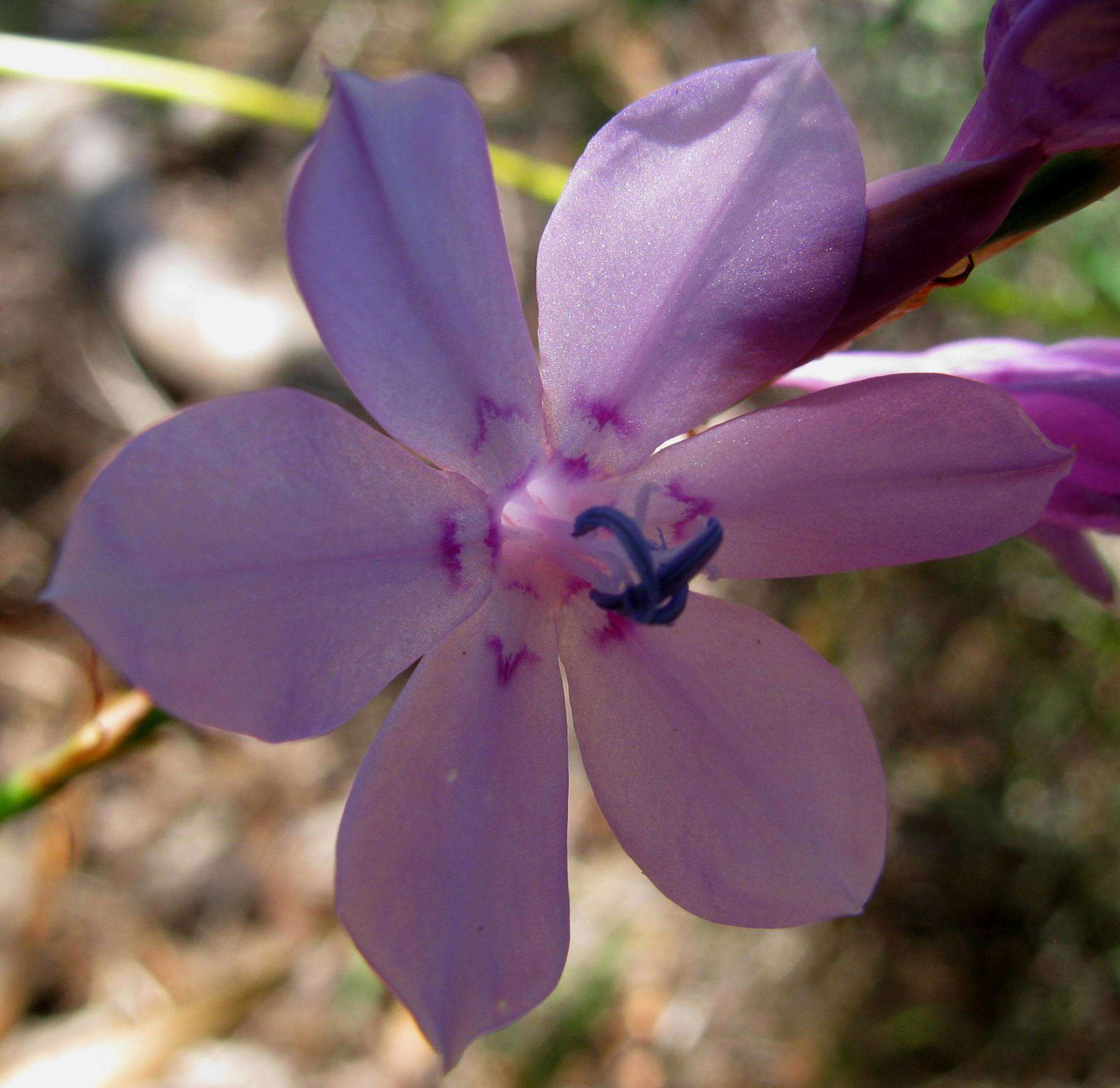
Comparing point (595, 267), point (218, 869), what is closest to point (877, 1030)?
point (218, 869)

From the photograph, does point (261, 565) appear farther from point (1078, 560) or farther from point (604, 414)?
point (1078, 560)

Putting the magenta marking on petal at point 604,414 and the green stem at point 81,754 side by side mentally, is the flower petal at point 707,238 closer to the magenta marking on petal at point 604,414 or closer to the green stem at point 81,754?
the magenta marking on petal at point 604,414

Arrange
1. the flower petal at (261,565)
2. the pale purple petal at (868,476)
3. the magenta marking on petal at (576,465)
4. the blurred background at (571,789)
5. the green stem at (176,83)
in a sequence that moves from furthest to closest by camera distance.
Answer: the blurred background at (571,789) → the green stem at (176,83) → the magenta marking on petal at (576,465) → the pale purple petal at (868,476) → the flower petal at (261,565)

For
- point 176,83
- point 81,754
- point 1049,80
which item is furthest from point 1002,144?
point 176,83

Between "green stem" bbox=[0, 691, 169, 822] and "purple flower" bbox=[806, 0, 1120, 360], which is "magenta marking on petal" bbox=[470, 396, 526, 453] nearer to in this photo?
"purple flower" bbox=[806, 0, 1120, 360]

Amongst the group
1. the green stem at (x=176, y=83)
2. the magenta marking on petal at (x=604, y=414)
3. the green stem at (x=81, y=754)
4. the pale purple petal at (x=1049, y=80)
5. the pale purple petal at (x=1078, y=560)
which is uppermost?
the pale purple petal at (x=1049, y=80)

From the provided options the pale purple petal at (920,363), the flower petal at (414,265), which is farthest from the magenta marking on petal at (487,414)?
the pale purple petal at (920,363)

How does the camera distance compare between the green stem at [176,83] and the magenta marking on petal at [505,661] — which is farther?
the green stem at [176,83]

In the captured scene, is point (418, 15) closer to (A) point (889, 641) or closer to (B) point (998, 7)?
(A) point (889, 641)
